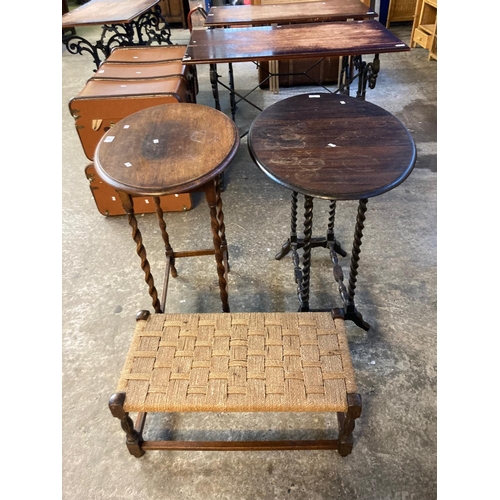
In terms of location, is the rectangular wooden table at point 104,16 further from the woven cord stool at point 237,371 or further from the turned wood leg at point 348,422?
the turned wood leg at point 348,422

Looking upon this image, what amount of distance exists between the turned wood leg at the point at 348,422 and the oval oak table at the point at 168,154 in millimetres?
650

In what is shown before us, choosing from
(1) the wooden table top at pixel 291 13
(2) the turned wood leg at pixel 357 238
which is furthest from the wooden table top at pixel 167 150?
(1) the wooden table top at pixel 291 13

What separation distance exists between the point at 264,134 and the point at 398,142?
450mm

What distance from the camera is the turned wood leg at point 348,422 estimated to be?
3.85 ft

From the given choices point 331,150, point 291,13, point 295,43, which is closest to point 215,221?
point 331,150

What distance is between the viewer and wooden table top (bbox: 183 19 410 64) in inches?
79.6

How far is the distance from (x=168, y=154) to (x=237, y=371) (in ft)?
2.45

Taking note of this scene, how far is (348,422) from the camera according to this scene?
1.26 meters

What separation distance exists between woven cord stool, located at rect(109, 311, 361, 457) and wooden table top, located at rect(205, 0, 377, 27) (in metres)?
2.13

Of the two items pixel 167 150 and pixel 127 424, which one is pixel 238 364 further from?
pixel 167 150

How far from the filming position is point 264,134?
136 centimetres

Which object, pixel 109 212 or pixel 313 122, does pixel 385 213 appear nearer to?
pixel 313 122

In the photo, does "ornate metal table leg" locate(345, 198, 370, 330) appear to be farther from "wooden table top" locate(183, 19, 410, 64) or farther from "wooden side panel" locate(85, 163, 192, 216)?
"wooden side panel" locate(85, 163, 192, 216)

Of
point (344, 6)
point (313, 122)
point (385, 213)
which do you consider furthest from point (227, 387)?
point (344, 6)
